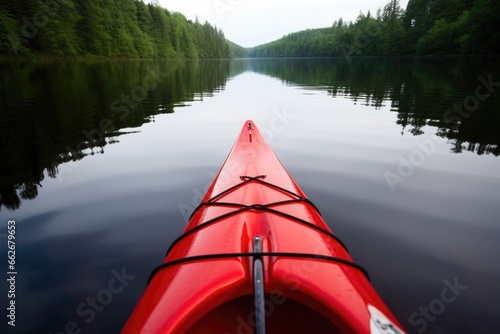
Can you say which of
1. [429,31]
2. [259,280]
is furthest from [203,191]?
[429,31]

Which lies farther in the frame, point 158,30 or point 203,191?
point 158,30

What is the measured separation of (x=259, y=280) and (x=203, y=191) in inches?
157

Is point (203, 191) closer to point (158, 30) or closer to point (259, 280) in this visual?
point (259, 280)

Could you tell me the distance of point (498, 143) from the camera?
22.9 ft

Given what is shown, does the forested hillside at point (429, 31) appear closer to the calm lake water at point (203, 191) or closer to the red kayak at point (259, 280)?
the calm lake water at point (203, 191)

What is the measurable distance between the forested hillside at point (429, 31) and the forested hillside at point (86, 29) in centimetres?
5463

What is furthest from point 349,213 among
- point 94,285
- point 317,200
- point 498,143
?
point 498,143

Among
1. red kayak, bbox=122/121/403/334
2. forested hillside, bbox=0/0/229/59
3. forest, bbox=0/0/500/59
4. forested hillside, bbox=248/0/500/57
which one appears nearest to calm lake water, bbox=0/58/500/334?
red kayak, bbox=122/121/403/334

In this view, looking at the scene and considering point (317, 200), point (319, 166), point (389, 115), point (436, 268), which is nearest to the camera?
point (436, 268)

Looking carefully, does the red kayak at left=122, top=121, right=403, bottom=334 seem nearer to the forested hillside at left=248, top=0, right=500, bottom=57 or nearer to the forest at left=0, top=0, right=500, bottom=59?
the forest at left=0, top=0, right=500, bottom=59

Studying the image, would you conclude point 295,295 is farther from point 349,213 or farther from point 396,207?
→ point 396,207

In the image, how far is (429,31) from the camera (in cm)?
5650

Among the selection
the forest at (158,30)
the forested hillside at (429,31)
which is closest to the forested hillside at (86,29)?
the forest at (158,30)

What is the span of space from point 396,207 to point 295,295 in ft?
12.2
